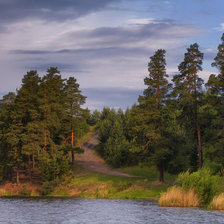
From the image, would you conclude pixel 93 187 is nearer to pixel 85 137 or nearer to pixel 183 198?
pixel 183 198

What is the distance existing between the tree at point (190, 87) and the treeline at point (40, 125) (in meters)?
21.1

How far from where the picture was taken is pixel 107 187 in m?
60.5

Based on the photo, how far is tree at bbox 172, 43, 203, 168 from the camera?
55.0 m

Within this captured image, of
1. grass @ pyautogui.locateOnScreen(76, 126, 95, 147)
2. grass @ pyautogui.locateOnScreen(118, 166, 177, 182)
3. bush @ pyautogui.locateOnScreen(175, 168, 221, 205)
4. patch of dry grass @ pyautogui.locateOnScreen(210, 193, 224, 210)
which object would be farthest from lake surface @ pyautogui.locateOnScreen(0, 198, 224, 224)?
grass @ pyautogui.locateOnScreen(76, 126, 95, 147)

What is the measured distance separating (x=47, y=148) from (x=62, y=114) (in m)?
6.30

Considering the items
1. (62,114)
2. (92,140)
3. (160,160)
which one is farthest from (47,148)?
(92,140)

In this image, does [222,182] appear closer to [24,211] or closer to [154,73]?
[24,211]

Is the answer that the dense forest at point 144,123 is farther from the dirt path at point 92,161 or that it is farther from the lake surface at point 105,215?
the lake surface at point 105,215

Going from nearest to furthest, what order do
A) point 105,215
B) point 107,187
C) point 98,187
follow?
point 105,215, point 107,187, point 98,187

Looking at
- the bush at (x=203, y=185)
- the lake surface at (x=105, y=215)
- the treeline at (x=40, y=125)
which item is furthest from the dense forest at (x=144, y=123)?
the lake surface at (x=105, y=215)

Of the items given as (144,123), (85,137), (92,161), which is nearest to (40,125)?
(144,123)

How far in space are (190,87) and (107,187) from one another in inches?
738

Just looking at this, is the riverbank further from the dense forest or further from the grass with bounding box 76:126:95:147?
the grass with bounding box 76:126:95:147

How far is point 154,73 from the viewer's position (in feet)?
203
